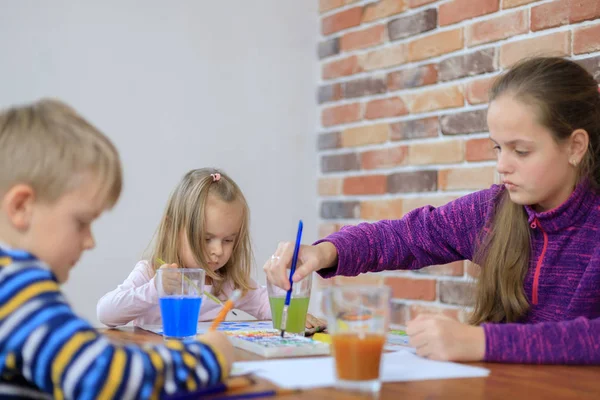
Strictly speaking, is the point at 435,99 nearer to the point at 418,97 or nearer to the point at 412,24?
the point at 418,97

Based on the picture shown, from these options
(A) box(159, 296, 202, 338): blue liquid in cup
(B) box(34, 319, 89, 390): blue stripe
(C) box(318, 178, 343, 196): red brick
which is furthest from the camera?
(C) box(318, 178, 343, 196): red brick

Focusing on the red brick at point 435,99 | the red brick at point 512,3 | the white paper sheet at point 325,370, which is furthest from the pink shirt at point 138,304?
the red brick at point 512,3

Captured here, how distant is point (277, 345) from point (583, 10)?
126 cm

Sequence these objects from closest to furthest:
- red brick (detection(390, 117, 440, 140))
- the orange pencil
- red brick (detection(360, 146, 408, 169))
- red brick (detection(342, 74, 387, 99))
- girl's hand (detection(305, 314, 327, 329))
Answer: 1. the orange pencil
2. girl's hand (detection(305, 314, 327, 329))
3. red brick (detection(390, 117, 440, 140))
4. red brick (detection(360, 146, 408, 169))
5. red brick (detection(342, 74, 387, 99))

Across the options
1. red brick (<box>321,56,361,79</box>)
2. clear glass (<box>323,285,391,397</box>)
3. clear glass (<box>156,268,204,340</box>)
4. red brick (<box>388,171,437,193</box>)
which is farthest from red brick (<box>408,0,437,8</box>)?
clear glass (<box>323,285,391,397</box>)

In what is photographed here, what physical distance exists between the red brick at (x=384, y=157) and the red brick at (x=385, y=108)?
4.8 inches

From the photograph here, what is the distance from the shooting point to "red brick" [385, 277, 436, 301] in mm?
2424

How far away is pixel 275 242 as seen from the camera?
2881 mm

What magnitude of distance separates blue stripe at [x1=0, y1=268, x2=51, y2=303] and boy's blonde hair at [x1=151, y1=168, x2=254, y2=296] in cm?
109

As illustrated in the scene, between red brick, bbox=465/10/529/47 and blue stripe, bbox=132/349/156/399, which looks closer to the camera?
blue stripe, bbox=132/349/156/399

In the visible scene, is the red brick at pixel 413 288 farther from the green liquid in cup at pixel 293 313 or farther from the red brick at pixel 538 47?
the green liquid in cup at pixel 293 313

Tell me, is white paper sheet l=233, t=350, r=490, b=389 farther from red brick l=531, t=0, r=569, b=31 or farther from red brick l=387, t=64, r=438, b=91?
red brick l=387, t=64, r=438, b=91

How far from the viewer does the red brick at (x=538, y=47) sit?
1969mm

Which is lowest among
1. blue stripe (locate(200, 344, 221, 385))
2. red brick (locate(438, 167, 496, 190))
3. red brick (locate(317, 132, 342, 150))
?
blue stripe (locate(200, 344, 221, 385))
